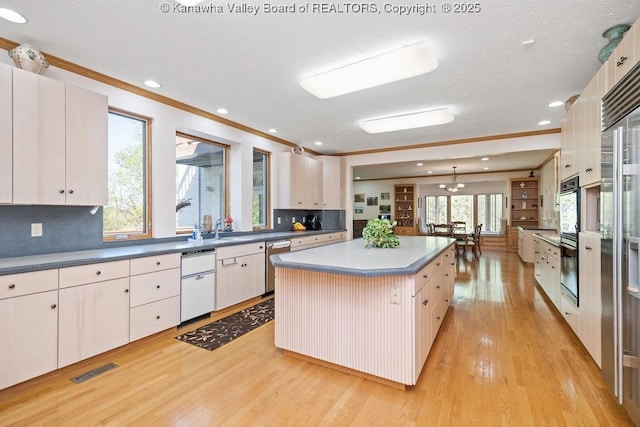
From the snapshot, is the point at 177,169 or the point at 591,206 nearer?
the point at 591,206

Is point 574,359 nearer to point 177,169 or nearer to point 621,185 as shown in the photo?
point 621,185

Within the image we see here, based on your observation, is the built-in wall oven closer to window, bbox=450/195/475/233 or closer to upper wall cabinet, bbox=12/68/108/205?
upper wall cabinet, bbox=12/68/108/205

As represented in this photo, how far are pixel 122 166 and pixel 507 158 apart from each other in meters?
7.51

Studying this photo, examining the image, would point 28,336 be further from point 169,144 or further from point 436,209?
point 436,209

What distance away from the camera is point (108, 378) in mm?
2156

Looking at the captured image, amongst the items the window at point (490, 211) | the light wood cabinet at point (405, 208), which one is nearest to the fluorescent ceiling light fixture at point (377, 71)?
the light wood cabinet at point (405, 208)

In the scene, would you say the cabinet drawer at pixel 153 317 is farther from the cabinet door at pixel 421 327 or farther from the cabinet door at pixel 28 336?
the cabinet door at pixel 421 327

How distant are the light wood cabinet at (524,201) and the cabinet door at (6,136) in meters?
10.6

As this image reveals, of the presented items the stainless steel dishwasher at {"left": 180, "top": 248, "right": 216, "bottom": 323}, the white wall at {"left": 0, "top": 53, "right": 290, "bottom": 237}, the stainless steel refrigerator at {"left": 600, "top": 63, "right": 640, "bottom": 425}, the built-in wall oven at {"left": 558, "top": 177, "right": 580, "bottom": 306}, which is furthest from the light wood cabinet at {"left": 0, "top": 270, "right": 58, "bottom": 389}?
the built-in wall oven at {"left": 558, "top": 177, "right": 580, "bottom": 306}

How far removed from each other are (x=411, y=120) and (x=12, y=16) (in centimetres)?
356

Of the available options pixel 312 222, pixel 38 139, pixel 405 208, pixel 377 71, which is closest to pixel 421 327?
pixel 377 71

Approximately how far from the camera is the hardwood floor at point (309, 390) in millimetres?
1737

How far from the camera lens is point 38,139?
219 centimetres

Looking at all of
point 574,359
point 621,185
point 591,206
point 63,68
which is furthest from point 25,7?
point 574,359
